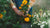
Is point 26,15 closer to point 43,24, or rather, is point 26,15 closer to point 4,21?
point 4,21

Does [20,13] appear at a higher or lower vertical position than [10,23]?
A: higher

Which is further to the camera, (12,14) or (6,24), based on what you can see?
(12,14)

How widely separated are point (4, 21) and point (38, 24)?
95cm

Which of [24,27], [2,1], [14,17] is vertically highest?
[2,1]

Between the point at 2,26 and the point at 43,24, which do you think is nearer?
the point at 2,26

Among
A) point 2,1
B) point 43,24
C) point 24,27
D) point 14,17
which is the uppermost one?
point 2,1

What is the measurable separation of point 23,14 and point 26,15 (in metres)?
0.04

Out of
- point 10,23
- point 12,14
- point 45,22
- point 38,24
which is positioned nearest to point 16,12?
point 12,14

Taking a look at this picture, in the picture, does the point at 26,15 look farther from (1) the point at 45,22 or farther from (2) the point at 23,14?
(1) the point at 45,22

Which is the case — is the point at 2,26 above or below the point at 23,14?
below

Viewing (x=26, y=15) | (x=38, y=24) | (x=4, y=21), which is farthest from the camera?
(x=38, y=24)

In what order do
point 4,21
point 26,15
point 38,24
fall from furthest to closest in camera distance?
point 38,24
point 26,15
point 4,21

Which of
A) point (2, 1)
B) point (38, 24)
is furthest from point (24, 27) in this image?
point (38, 24)

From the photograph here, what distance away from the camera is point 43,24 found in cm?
213
